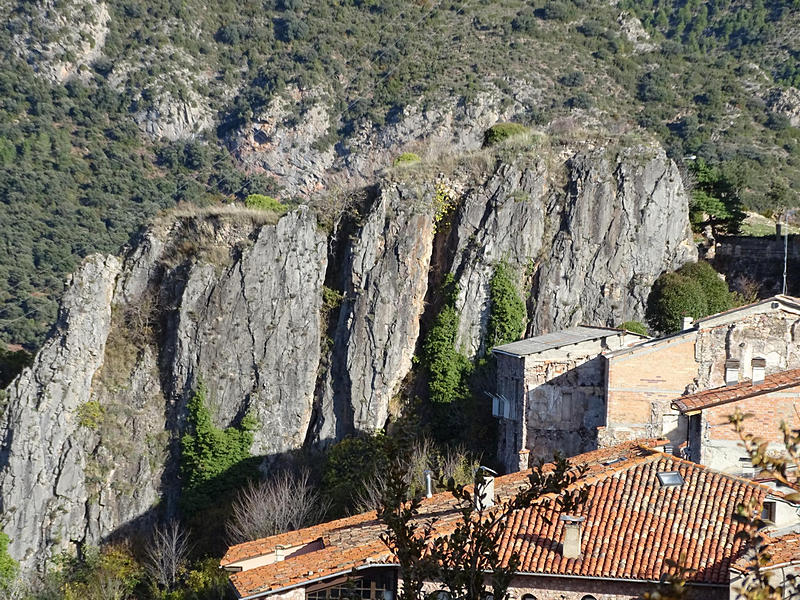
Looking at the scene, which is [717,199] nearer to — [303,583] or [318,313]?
[318,313]

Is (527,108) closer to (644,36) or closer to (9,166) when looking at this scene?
(644,36)

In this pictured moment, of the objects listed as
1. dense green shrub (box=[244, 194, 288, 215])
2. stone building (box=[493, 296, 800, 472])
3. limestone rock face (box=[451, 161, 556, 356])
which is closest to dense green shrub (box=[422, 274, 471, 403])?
limestone rock face (box=[451, 161, 556, 356])

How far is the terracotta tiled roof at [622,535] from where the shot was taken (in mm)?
17375

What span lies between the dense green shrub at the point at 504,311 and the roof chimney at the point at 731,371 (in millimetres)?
7798

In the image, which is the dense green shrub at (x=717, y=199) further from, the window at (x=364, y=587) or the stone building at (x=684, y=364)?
the window at (x=364, y=587)

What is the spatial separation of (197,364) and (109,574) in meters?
7.18

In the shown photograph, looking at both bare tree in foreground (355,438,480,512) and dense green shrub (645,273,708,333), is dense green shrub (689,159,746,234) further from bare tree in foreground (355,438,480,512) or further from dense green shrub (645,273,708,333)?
bare tree in foreground (355,438,480,512)

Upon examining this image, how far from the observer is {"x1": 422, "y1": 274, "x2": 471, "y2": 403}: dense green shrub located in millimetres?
33656

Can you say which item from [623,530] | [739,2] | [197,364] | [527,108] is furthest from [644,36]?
[623,530]

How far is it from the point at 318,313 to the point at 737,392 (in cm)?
1609

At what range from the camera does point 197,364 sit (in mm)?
35562

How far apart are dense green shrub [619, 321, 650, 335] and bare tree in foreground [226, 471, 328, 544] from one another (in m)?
10.1

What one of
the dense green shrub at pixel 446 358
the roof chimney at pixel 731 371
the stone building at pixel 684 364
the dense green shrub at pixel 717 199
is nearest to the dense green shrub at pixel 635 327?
the stone building at pixel 684 364

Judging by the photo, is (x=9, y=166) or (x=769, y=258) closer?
(x=769, y=258)
